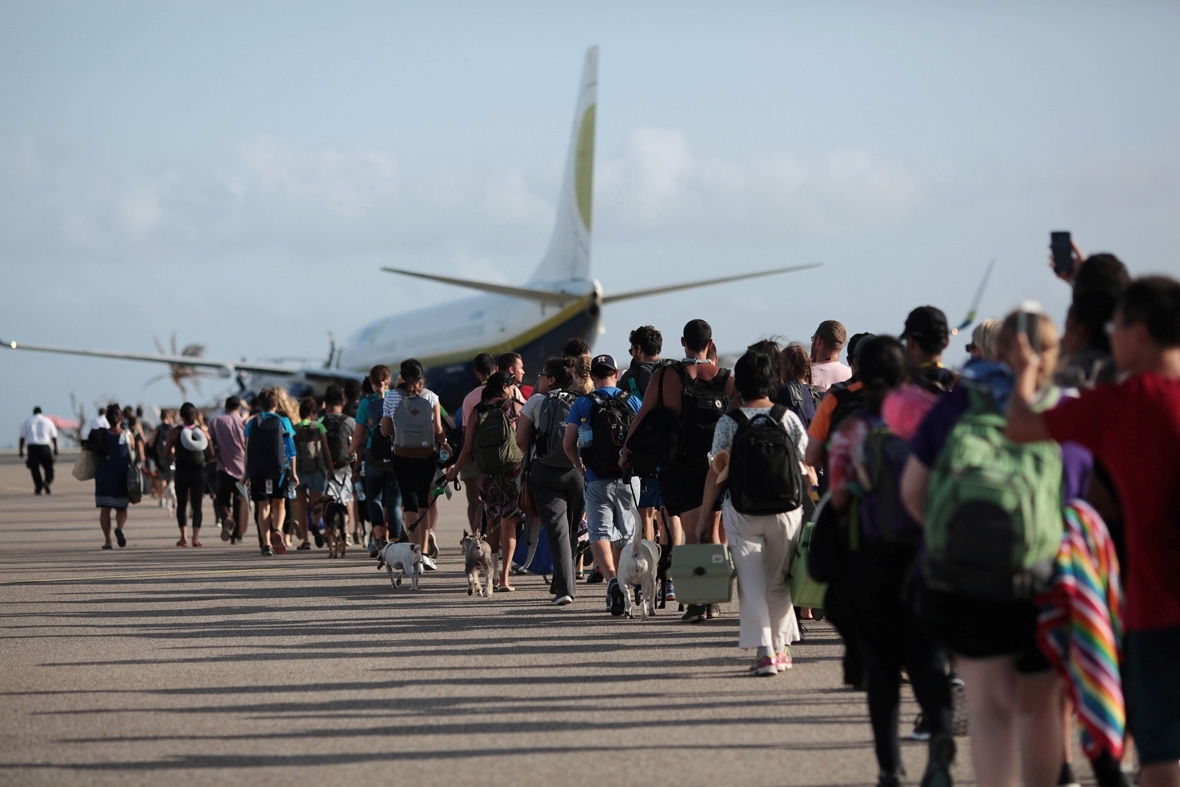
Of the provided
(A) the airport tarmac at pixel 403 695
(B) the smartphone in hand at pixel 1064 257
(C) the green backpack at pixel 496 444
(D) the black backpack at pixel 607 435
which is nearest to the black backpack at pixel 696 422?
(D) the black backpack at pixel 607 435

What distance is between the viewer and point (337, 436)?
1622cm

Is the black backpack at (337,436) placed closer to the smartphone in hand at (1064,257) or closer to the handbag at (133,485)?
the handbag at (133,485)

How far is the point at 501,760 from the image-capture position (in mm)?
5645

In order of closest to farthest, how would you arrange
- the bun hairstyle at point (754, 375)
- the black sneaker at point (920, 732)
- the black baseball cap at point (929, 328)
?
the black baseball cap at point (929, 328)
the black sneaker at point (920, 732)
the bun hairstyle at point (754, 375)

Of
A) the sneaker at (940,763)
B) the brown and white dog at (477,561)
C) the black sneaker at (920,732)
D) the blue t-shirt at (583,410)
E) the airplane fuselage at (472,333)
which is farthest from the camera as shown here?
the airplane fuselage at (472,333)

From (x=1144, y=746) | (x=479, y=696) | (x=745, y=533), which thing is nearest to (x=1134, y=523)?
(x=1144, y=746)

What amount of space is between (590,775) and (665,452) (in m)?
4.07

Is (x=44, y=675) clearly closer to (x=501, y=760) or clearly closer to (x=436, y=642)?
(x=436, y=642)

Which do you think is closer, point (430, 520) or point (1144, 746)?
point (1144, 746)

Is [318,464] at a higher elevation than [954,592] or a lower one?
higher

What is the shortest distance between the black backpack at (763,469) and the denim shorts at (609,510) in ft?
9.74

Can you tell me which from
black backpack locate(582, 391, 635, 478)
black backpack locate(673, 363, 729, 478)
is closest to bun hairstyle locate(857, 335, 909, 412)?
black backpack locate(673, 363, 729, 478)

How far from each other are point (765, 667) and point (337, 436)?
9.66 meters

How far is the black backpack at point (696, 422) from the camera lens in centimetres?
902
